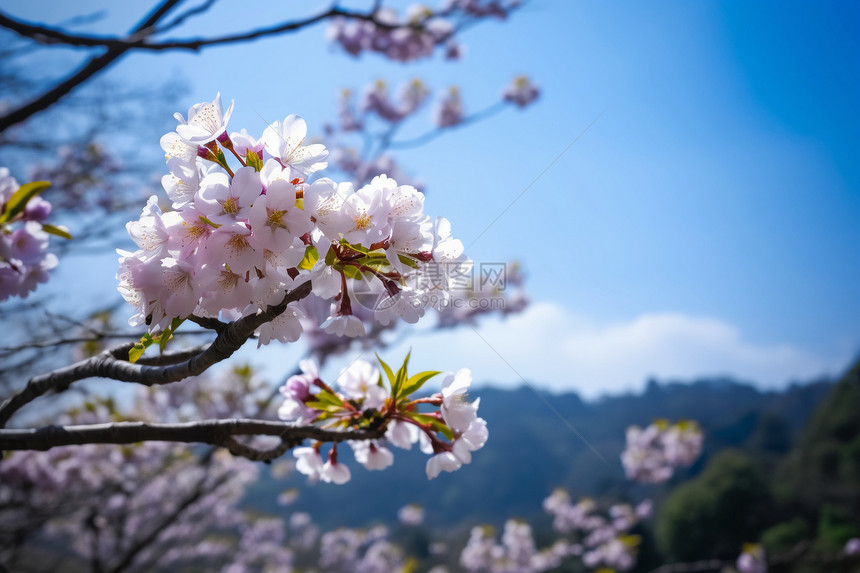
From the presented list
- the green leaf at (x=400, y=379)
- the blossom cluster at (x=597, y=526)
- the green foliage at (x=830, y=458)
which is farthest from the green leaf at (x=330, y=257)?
the green foliage at (x=830, y=458)

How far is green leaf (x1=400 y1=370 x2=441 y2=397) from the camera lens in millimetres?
1056

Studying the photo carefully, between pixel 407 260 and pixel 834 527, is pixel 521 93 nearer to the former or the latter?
Answer: pixel 407 260

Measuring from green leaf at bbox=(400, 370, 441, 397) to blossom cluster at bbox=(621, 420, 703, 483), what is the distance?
621 centimetres

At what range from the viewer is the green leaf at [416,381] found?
3.46 feet

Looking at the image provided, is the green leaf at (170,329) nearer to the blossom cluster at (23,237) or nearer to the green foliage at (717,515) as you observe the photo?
the blossom cluster at (23,237)

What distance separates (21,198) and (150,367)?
525mm

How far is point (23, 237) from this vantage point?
46.4 inches

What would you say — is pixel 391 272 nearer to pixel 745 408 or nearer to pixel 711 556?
pixel 711 556

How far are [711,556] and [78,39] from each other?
65.1 ft

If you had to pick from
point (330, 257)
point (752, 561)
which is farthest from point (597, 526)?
point (330, 257)

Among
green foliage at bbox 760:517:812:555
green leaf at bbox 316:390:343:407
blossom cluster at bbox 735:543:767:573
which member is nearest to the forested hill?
green foliage at bbox 760:517:812:555

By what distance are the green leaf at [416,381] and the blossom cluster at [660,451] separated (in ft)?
20.4

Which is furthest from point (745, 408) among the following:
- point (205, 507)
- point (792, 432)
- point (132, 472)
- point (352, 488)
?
point (132, 472)

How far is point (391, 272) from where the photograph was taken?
0.81 m
